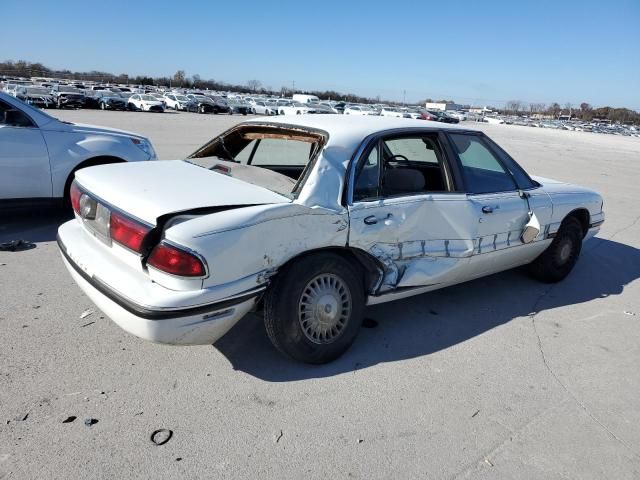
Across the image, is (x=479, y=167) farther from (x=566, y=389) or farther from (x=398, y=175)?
(x=566, y=389)

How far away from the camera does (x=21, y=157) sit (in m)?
5.35

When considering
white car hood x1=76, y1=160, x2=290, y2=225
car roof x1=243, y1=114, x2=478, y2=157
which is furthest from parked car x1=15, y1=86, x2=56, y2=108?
car roof x1=243, y1=114, x2=478, y2=157

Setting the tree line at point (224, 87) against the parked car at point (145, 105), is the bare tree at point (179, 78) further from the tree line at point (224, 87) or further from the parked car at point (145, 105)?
the parked car at point (145, 105)

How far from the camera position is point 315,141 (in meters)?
3.37

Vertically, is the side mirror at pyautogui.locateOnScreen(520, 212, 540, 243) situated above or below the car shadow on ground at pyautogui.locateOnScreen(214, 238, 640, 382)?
above

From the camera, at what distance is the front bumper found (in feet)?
8.36

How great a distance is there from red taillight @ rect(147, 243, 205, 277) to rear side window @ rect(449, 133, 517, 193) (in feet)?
7.55

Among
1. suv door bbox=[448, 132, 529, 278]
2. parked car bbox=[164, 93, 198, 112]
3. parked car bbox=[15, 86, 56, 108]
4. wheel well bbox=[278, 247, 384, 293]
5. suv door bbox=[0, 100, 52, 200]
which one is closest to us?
wheel well bbox=[278, 247, 384, 293]

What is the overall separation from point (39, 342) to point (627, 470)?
3.48m

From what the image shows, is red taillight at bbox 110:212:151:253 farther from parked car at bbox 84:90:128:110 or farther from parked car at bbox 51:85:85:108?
parked car at bbox 84:90:128:110

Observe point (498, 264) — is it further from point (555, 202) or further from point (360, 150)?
point (360, 150)

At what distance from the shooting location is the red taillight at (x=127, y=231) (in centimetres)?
266

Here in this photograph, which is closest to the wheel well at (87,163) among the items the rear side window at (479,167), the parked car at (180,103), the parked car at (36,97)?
the rear side window at (479,167)

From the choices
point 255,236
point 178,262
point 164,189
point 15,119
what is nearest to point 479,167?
point 255,236
